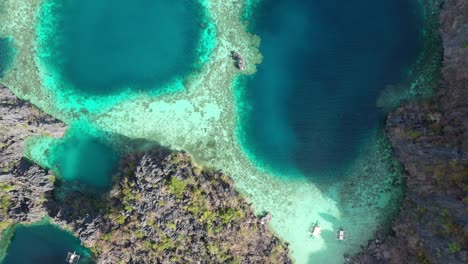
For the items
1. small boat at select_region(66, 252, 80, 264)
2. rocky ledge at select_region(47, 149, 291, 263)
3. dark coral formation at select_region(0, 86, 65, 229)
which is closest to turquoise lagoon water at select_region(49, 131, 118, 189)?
dark coral formation at select_region(0, 86, 65, 229)

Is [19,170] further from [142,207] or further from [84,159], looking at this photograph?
[142,207]

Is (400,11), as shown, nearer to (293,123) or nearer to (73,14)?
(293,123)

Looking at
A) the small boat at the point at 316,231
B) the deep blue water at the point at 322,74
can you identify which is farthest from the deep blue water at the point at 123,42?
the small boat at the point at 316,231

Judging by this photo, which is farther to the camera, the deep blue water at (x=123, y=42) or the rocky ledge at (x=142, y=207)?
the deep blue water at (x=123, y=42)

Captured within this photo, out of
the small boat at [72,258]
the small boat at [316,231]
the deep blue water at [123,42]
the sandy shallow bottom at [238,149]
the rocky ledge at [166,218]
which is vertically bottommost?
the small boat at [72,258]

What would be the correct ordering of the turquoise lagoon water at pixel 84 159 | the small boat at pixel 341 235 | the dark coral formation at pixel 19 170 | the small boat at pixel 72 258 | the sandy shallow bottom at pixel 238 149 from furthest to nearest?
the turquoise lagoon water at pixel 84 159 < the sandy shallow bottom at pixel 238 149 < the small boat at pixel 341 235 < the dark coral formation at pixel 19 170 < the small boat at pixel 72 258

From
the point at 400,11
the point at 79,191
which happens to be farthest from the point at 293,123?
the point at 79,191

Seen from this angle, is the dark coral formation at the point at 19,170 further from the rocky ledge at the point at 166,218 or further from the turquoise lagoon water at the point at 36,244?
the rocky ledge at the point at 166,218
